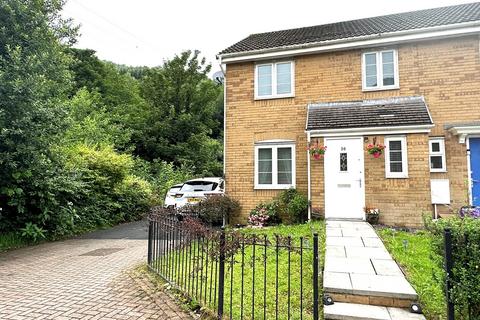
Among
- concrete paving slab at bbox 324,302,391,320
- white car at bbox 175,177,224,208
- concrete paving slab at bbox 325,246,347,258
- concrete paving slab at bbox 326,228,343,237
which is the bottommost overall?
Answer: concrete paving slab at bbox 324,302,391,320

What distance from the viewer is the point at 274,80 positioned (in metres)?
11.8

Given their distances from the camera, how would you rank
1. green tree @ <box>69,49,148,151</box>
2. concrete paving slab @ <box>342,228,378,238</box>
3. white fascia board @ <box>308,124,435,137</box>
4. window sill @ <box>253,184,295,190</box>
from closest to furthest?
concrete paving slab @ <box>342,228,378,238</box>, white fascia board @ <box>308,124,435,137</box>, window sill @ <box>253,184,295,190</box>, green tree @ <box>69,49,148,151</box>

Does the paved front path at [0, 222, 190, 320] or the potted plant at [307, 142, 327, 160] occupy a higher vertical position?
the potted plant at [307, 142, 327, 160]

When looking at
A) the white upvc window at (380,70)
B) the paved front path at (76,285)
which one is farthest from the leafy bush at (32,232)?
the white upvc window at (380,70)

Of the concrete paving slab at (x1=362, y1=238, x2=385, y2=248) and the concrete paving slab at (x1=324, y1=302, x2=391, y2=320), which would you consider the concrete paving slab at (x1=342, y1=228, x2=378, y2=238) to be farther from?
the concrete paving slab at (x1=324, y1=302, x2=391, y2=320)

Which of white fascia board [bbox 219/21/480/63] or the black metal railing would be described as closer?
the black metal railing

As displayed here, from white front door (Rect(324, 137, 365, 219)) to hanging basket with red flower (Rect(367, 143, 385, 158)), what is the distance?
36 cm

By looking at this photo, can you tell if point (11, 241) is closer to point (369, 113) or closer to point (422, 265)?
point (422, 265)

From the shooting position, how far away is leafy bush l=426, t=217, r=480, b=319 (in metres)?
2.97

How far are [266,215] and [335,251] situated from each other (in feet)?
15.0

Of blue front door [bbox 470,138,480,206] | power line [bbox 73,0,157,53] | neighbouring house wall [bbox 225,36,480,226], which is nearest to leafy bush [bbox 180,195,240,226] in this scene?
neighbouring house wall [bbox 225,36,480,226]

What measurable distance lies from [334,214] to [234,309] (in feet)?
21.3

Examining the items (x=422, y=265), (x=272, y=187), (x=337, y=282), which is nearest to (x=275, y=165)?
(x=272, y=187)

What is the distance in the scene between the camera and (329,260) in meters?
5.61
